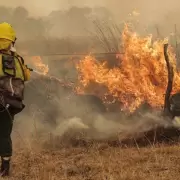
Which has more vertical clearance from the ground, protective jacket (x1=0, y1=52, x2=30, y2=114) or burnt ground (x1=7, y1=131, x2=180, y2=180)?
protective jacket (x1=0, y1=52, x2=30, y2=114)

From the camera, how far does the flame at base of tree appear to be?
12609 millimetres

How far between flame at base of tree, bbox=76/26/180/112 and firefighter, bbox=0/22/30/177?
7474mm

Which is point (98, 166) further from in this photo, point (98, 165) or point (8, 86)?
point (8, 86)

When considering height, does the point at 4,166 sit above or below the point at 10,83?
below

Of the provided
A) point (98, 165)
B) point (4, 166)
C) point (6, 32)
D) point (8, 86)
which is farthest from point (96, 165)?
point (6, 32)

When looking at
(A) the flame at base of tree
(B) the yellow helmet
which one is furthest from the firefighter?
(A) the flame at base of tree

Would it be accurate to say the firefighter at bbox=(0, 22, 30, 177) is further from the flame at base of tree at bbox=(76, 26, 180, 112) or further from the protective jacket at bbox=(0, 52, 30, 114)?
the flame at base of tree at bbox=(76, 26, 180, 112)

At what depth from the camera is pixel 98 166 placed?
583 centimetres

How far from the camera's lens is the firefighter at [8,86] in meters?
5.35

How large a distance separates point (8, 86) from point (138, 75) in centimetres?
834

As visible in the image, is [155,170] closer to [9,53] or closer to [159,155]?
[159,155]

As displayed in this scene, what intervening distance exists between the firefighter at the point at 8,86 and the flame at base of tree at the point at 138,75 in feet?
24.5

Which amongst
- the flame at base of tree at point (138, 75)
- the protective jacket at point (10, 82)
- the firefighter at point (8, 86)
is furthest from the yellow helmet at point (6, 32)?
the flame at base of tree at point (138, 75)

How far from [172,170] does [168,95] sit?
5624 millimetres
